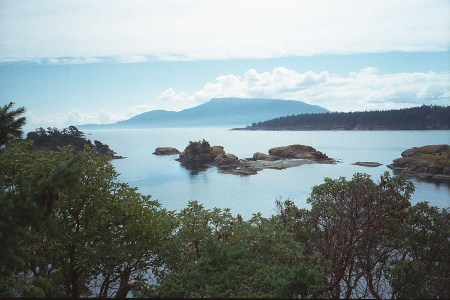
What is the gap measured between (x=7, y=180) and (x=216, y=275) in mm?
8184

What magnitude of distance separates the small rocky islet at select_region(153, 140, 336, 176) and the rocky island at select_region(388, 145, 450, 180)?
23721mm

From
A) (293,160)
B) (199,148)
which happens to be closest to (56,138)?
(199,148)

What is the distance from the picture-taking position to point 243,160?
380 ft

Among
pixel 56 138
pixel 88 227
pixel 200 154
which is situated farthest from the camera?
pixel 200 154

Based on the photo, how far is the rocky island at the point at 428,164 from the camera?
81.4 meters

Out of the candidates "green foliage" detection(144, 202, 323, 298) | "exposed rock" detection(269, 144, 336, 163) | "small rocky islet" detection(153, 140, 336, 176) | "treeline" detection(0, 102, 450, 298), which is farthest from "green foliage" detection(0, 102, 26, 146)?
"exposed rock" detection(269, 144, 336, 163)

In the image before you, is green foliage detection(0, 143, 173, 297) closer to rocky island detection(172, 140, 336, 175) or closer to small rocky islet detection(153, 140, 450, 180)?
small rocky islet detection(153, 140, 450, 180)

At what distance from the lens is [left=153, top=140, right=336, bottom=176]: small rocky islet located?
10472 centimetres

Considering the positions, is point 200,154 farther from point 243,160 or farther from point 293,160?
point 293,160

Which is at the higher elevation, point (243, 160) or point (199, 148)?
point (199, 148)

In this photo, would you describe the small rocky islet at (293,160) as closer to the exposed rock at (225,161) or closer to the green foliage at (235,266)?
the exposed rock at (225,161)

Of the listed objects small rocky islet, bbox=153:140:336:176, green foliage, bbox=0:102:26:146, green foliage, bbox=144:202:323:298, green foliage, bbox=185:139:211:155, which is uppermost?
green foliage, bbox=0:102:26:146

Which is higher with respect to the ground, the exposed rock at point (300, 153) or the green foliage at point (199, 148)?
the green foliage at point (199, 148)

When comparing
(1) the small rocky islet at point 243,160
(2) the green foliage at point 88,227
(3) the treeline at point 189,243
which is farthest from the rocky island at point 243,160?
(2) the green foliage at point 88,227
